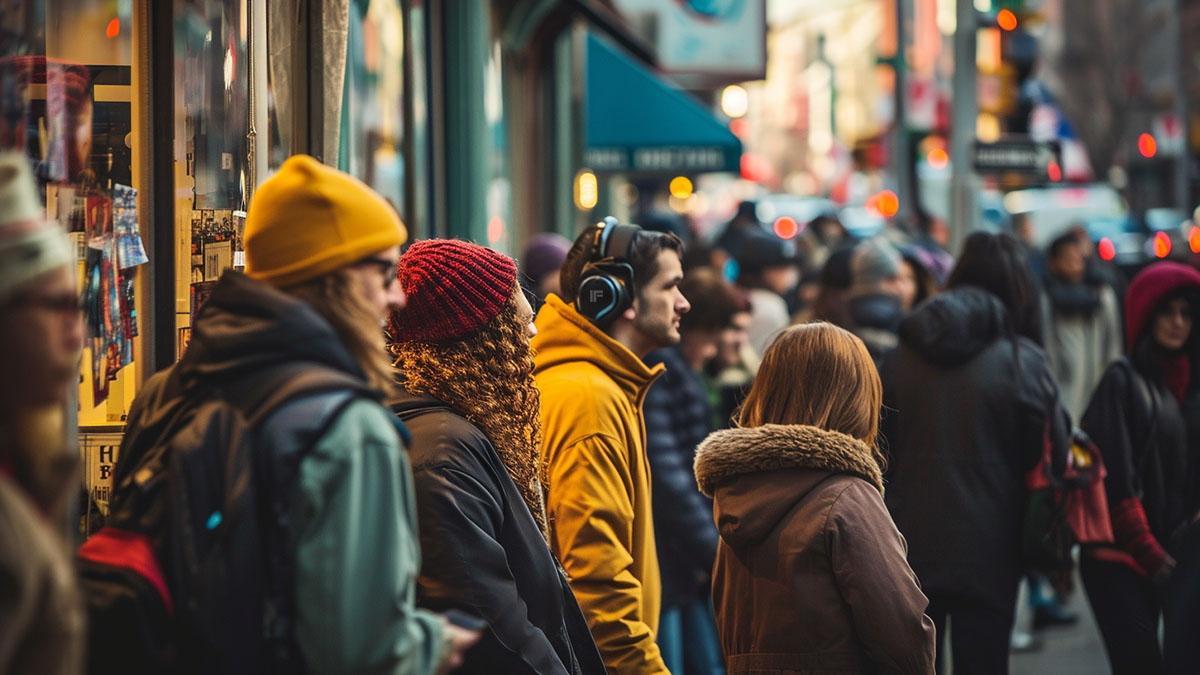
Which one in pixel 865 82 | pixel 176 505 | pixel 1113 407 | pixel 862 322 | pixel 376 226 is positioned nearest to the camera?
pixel 176 505

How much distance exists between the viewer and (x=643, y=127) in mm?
12961

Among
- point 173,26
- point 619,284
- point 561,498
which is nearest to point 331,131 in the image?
point 173,26

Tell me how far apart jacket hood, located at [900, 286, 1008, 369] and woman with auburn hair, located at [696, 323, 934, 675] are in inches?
64.0

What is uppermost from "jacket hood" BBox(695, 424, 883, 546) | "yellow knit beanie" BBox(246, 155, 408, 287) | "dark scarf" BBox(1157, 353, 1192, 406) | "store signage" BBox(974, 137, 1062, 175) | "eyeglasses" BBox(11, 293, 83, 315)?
"store signage" BBox(974, 137, 1062, 175)

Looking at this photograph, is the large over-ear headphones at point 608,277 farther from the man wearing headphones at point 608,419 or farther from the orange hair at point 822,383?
the orange hair at point 822,383

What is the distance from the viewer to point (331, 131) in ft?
17.6

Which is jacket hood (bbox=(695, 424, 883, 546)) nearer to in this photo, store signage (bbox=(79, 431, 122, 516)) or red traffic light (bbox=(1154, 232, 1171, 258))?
store signage (bbox=(79, 431, 122, 516))

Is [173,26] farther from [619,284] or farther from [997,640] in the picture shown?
[997,640]

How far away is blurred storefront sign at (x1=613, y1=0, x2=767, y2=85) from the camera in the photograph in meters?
14.6

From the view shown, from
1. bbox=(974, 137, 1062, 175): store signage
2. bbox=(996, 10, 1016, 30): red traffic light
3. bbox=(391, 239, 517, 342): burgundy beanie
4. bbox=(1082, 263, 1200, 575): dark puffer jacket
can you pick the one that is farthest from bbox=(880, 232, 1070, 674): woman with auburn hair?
bbox=(996, 10, 1016, 30): red traffic light

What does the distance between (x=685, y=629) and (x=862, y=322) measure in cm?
183

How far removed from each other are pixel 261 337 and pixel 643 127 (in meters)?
10.5

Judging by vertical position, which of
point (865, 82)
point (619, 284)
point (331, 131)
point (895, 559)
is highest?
point (865, 82)

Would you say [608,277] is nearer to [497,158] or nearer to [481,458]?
[481,458]
